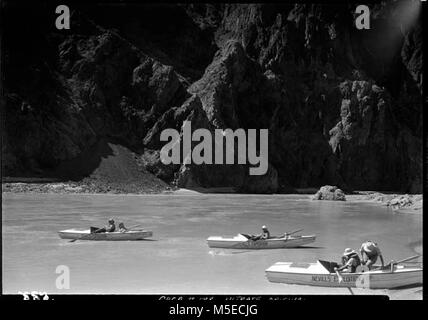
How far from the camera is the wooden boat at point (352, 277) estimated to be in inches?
573

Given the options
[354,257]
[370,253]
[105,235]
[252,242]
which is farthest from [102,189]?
[354,257]

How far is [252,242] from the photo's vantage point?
22172 mm

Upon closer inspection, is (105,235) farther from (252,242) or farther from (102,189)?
(102,189)

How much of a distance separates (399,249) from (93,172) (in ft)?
228

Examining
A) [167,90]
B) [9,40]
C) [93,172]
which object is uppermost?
[9,40]

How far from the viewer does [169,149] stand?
333 ft

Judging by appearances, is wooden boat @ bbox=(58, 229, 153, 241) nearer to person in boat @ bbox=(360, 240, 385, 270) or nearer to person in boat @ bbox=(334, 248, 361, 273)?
person in boat @ bbox=(334, 248, 361, 273)

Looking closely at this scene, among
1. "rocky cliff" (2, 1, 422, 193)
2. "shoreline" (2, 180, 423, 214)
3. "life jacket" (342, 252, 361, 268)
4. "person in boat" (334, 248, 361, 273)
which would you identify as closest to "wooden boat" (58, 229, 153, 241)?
"life jacket" (342, 252, 361, 268)

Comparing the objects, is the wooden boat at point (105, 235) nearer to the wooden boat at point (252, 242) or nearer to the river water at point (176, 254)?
the river water at point (176, 254)

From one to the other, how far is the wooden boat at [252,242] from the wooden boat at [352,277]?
6.79 meters
